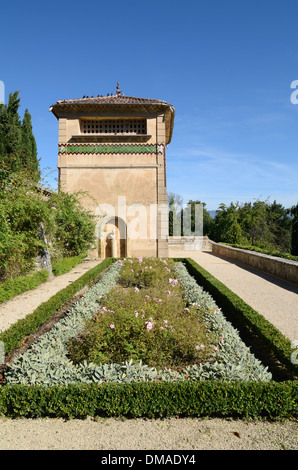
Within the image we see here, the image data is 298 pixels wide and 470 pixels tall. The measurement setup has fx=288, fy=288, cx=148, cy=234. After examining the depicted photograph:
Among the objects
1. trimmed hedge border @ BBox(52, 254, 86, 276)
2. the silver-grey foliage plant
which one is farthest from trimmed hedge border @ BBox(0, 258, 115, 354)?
trimmed hedge border @ BBox(52, 254, 86, 276)

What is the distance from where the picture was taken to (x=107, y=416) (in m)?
3.33

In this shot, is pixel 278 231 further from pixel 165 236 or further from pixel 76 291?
pixel 76 291

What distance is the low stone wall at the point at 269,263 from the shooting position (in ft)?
33.1

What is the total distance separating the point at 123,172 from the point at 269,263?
27.2 feet

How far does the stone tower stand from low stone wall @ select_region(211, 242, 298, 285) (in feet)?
14.0

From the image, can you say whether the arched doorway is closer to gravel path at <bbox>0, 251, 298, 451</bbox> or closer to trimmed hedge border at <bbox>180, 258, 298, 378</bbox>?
trimmed hedge border at <bbox>180, 258, 298, 378</bbox>

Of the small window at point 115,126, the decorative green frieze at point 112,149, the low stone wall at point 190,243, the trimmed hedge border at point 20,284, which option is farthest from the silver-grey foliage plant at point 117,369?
the low stone wall at point 190,243

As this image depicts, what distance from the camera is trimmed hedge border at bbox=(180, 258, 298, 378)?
13.7 feet

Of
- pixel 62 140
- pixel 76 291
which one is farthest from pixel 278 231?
pixel 76 291

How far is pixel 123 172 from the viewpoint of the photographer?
14.9m

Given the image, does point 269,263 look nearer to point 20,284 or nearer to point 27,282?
point 27,282

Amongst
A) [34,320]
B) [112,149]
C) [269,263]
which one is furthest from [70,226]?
[269,263]

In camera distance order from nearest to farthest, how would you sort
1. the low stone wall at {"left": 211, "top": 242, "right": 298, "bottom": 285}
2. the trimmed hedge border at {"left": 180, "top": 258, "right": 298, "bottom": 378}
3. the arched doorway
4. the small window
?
the trimmed hedge border at {"left": 180, "top": 258, "right": 298, "bottom": 378}
the low stone wall at {"left": 211, "top": 242, "right": 298, "bottom": 285}
the arched doorway
the small window

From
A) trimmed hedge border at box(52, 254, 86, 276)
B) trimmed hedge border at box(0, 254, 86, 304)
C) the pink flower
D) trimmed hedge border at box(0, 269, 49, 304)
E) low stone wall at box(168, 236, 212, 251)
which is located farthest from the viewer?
low stone wall at box(168, 236, 212, 251)
